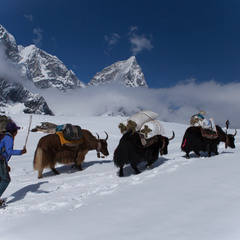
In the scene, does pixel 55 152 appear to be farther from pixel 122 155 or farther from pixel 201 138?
pixel 201 138

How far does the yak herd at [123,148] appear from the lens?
489cm

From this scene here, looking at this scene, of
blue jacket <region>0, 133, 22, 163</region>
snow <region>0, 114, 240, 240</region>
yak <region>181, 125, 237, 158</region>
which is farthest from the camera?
yak <region>181, 125, 237, 158</region>

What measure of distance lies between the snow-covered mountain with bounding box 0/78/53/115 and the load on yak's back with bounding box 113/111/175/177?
139m

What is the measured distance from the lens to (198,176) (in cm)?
338

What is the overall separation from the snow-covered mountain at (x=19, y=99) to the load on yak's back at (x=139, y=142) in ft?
458

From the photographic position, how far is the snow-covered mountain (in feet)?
450

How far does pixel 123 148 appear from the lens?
486 centimetres

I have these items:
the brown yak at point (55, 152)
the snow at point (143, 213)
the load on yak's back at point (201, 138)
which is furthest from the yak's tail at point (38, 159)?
the load on yak's back at point (201, 138)

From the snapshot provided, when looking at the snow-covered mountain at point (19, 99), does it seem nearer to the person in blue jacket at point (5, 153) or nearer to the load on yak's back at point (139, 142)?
the load on yak's back at point (139, 142)

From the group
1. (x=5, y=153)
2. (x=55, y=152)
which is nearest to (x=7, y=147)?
(x=5, y=153)

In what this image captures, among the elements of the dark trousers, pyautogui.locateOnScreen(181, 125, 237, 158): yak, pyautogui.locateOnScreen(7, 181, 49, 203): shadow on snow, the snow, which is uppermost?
pyautogui.locateOnScreen(181, 125, 237, 158): yak

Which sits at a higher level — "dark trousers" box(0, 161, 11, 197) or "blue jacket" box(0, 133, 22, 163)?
"blue jacket" box(0, 133, 22, 163)

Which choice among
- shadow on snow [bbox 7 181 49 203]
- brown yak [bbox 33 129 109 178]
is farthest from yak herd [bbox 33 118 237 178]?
shadow on snow [bbox 7 181 49 203]

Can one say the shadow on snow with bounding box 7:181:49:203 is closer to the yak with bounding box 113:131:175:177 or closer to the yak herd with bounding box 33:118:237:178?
the yak herd with bounding box 33:118:237:178
